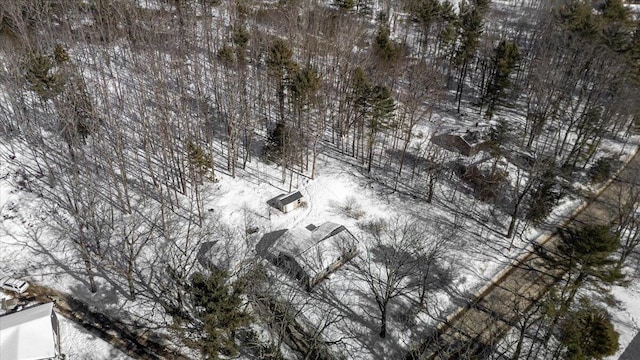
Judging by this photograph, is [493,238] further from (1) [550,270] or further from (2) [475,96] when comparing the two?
(2) [475,96]

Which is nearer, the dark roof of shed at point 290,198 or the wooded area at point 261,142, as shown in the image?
the wooded area at point 261,142

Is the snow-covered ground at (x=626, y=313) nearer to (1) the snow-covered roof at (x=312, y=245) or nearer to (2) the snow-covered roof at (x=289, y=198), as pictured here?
(1) the snow-covered roof at (x=312, y=245)

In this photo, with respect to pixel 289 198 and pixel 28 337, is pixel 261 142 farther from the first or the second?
pixel 28 337

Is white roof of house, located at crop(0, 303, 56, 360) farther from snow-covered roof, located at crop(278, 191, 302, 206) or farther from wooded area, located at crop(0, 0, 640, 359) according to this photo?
snow-covered roof, located at crop(278, 191, 302, 206)

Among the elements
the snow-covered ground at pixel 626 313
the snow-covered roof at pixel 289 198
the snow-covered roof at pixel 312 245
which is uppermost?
the snow-covered roof at pixel 289 198

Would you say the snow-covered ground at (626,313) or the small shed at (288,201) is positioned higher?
the small shed at (288,201)

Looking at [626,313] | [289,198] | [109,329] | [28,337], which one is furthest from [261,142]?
[626,313]

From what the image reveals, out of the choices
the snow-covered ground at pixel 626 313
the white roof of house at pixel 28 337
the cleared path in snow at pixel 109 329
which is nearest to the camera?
the white roof of house at pixel 28 337

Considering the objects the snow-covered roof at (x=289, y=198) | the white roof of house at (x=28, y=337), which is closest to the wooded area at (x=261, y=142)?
the snow-covered roof at (x=289, y=198)

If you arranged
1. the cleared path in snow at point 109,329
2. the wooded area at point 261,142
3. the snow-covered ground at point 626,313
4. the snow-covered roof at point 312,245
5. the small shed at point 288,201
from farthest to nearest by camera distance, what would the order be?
the small shed at point 288,201 < the snow-covered roof at point 312,245 < the wooded area at point 261,142 < the snow-covered ground at point 626,313 < the cleared path in snow at point 109,329
